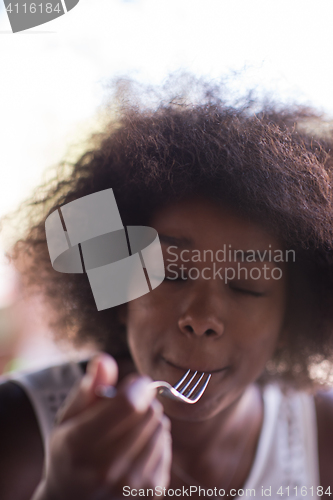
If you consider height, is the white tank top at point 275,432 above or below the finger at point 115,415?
below

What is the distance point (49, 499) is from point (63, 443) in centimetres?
4

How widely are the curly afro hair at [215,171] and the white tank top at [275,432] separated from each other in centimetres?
12

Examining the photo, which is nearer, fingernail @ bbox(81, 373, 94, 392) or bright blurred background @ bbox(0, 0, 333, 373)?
fingernail @ bbox(81, 373, 94, 392)

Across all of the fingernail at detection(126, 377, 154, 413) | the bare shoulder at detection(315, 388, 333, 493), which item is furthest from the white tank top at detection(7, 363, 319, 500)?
the fingernail at detection(126, 377, 154, 413)

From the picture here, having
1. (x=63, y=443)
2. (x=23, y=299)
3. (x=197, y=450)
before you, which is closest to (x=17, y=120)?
(x=23, y=299)

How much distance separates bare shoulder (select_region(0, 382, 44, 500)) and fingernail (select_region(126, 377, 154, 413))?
0.73ft

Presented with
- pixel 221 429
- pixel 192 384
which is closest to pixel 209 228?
pixel 192 384

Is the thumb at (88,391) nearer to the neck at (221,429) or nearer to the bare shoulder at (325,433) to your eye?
the neck at (221,429)

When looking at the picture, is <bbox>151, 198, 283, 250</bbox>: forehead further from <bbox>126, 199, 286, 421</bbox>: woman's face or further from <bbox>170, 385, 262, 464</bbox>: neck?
→ <bbox>170, 385, 262, 464</bbox>: neck

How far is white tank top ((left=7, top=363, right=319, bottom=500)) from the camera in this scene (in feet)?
1.33

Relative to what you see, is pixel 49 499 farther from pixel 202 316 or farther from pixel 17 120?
pixel 17 120

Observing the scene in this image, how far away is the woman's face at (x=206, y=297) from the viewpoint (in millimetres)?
292

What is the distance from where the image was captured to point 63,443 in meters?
0.19

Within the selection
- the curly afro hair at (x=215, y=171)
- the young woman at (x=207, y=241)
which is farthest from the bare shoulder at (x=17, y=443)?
the curly afro hair at (x=215, y=171)
